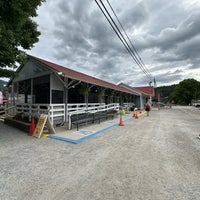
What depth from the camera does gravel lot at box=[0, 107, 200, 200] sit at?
2100mm

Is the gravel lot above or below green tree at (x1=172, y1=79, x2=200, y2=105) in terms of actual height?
below

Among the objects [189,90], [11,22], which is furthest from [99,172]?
[189,90]

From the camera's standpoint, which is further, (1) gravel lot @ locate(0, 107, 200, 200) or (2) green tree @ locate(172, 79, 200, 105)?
(2) green tree @ locate(172, 79, 200, 105)

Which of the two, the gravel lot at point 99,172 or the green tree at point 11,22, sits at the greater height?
the green tree at point 11,22

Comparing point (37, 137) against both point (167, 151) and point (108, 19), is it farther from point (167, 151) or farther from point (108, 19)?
point (108, 19)

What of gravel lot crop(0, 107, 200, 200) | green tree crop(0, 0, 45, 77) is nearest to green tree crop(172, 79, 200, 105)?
gravel lot crop(0, 107, 200, 200)

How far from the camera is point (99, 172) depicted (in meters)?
2.76

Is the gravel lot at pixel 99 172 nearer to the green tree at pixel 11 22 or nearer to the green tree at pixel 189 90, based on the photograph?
the green tree at pixel 11 22

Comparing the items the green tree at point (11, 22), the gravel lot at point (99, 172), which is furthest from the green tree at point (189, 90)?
the green tree at point (11, 22)

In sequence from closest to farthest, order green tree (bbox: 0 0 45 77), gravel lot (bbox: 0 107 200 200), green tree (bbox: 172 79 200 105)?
gravel lot (bbox: 0 107 200 200) < green tree (bbox: 0 0 45 77) < green tree (bbox: 172 79 200 105)

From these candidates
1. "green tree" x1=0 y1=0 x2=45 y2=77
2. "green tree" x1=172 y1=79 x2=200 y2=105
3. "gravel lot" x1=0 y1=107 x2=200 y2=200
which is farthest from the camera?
"green tree" x1=172 y1=79 x2=200 y2=105

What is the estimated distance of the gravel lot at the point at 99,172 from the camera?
6.89ft

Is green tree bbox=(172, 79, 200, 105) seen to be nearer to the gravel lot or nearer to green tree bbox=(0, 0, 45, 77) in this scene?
the gravel lot

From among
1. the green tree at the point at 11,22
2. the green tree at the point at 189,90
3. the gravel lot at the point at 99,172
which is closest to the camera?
the gravel lot at the point at 99,172
